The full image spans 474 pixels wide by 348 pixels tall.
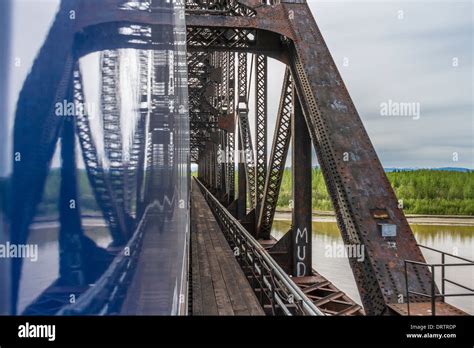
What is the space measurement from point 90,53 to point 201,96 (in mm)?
26079

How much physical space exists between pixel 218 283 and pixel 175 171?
16.9ft

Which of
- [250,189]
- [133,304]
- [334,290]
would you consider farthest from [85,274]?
[250,189]

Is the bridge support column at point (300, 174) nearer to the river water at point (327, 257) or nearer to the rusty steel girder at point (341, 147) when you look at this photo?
the river water at point (327, 257)

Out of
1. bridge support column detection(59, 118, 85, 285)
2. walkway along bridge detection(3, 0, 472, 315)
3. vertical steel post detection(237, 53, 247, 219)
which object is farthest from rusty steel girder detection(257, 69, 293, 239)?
bridge support column detection(59, 118, 85, 285)

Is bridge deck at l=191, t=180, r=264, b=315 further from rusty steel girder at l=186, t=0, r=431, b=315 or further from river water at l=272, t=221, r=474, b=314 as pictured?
rusty steel girder at l=186, t=0, r=431, b=315

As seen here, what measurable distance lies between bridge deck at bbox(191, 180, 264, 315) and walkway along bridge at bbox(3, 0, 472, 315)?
5 centimetres

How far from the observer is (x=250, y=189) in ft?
40.5

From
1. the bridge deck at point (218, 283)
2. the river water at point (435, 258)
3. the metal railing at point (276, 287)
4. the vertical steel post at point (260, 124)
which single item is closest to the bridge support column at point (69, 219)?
the metal railing at point (276, 287)

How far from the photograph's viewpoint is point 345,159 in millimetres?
4949

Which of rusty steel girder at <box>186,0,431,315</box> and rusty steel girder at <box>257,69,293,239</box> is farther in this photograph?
rusty steel girder at <box>257,69,293,239</box>

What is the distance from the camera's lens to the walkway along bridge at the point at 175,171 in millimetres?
529

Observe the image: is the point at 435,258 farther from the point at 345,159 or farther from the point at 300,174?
the point at 345,159

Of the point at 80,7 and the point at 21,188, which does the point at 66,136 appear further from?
the point at 80,7

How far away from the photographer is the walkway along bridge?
0.53 metres
